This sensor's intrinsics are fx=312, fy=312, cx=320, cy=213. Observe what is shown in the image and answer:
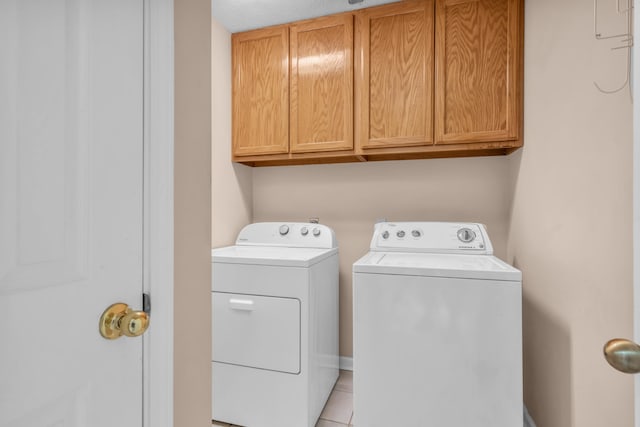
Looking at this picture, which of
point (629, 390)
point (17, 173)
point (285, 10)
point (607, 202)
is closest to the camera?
point (17, 173)

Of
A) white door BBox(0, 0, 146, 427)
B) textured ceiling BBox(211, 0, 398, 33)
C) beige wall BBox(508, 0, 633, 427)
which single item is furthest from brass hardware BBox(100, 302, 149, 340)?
textured ceiling BBox(211, 0, 398, 33)

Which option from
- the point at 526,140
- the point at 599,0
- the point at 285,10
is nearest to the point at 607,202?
the point at 599,0

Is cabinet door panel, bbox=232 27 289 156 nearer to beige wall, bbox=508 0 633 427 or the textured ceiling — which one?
the textured ceiling

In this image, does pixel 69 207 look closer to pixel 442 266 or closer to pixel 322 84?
pixel 442 266

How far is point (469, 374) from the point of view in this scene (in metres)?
1.30

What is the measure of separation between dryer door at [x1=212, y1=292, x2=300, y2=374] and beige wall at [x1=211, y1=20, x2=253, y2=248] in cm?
57

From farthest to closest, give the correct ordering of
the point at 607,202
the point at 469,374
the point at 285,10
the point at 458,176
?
1. the point at 458,176
2. the point at 285,10
3. the point at 469,374
4. the point at 607,202

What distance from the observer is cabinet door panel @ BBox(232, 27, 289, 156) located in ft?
6.96

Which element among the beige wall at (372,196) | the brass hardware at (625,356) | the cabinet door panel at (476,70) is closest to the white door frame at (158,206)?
the brass hardware at (625,356)

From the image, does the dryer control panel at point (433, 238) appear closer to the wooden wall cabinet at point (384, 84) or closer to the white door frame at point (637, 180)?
the wooden wall cabinet at point (384, 84)

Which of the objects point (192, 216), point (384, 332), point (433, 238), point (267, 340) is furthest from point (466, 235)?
point (192, 216)

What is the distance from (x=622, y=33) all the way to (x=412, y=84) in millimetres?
1023

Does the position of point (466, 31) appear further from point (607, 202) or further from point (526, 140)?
point (607, 202)

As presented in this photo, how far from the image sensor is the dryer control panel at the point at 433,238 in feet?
5.84
